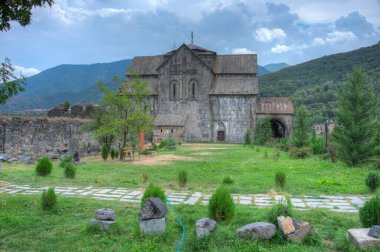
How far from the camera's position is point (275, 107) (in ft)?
109

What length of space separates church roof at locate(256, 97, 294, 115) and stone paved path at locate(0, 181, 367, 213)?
24.8m

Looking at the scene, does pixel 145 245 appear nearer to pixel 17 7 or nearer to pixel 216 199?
pixel 216 199

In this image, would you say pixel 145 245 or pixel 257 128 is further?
pixel 257 128

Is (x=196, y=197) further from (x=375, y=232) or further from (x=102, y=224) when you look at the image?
(x=375, y=232)

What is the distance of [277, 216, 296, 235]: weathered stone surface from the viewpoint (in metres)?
5.12

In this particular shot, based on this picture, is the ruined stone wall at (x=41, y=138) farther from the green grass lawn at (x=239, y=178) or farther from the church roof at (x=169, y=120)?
the church roof at (x=169, y=120)

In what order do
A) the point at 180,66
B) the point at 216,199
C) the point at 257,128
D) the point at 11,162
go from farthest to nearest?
the point at 180,66
the point at 257,128
the point at 11,162
the point at 216,199

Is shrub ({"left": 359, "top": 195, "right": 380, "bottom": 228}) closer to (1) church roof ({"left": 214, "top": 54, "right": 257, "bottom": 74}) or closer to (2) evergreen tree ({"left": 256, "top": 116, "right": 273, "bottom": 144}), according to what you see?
(2) evergreen tree ({"left": 256, "top": 116, "right": 273, "bottom": 144})

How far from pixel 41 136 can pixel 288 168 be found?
12.8 metres

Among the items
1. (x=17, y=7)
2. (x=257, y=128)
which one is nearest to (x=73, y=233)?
(x=17, y=7)

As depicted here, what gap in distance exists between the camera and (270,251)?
4711mm

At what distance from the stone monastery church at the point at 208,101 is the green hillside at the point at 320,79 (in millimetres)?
12332

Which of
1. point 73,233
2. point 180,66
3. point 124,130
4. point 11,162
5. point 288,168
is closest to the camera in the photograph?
point 73,233

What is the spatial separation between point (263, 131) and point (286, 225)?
26.4 m
